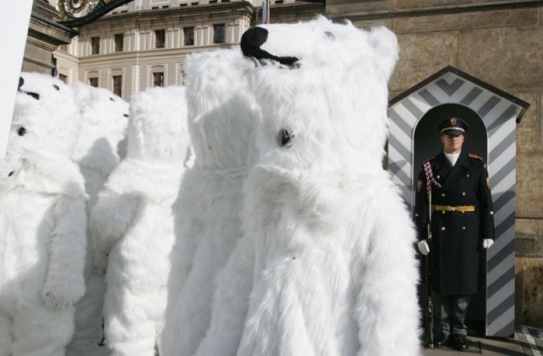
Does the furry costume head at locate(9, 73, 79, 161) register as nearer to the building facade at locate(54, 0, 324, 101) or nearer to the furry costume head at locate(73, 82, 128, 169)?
the furry costume head at locate(73, 82, 128, 169)

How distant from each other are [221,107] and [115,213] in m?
1.19

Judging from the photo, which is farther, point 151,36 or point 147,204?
point 151,36

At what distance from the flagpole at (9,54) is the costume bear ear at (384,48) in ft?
4.09

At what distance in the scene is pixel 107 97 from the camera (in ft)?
15.3

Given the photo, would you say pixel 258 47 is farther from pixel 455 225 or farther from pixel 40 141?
pixel 455 225

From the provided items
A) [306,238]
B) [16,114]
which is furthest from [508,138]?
[16,114]

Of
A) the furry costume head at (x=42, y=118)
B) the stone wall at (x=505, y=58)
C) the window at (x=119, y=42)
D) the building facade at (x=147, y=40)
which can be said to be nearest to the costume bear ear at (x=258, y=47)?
A: the furry costume head at (x=42, y=118)

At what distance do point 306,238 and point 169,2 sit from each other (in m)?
41.2

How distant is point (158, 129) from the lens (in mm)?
3496

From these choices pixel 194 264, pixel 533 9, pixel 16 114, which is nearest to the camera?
pixel 194 264

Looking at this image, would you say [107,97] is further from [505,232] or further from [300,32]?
[505,232]

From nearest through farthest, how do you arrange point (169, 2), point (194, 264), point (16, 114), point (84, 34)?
point (194, 264)
point (16, 114)
point (169, 2)
point (84, 34)

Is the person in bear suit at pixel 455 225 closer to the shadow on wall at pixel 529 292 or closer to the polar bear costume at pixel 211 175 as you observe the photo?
the shadow on wall at pixel 529 292

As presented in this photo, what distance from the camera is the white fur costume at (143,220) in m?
3.46
